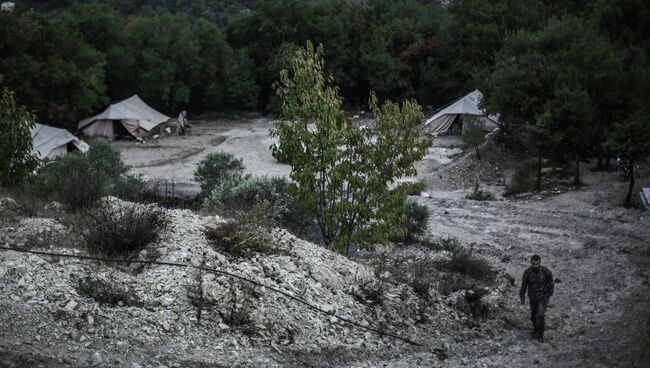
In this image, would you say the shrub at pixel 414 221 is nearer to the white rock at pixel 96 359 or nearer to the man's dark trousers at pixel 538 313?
the man's dark trousers at pixel 538 313

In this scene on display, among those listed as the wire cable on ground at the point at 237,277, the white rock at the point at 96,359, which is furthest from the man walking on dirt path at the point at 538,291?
the white rock at the point at 96,359

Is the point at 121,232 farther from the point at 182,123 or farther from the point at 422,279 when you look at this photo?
the point at 182,123

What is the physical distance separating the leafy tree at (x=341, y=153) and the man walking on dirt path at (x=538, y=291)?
10.0 feet

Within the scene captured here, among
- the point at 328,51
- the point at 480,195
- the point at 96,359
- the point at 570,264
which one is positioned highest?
the point at 328,51

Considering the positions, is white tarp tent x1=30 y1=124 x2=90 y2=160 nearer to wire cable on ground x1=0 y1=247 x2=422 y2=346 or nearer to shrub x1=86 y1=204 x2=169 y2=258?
shrub x1=86 y1=204 x2=169 y2=258

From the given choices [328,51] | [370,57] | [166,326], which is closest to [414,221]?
[166,326]

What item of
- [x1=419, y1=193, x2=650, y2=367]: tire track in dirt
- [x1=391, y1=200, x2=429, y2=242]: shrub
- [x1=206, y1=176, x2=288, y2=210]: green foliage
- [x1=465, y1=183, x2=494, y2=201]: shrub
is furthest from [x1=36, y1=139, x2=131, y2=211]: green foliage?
[x1=465, y1=183, x2=494, y2=201]: shrub

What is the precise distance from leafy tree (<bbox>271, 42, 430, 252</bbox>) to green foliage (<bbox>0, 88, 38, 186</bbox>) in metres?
5.94

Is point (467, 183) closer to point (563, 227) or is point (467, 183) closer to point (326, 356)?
point (563, 227)

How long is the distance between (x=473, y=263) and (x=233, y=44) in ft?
136

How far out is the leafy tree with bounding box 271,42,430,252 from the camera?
13.9 m

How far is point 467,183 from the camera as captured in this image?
30250mm

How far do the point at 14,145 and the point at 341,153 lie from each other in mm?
7378

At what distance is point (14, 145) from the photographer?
15.8 m
